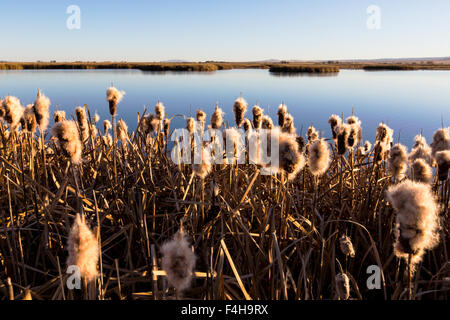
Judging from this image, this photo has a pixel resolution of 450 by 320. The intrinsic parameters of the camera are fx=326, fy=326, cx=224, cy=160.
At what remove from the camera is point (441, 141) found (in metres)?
3.15

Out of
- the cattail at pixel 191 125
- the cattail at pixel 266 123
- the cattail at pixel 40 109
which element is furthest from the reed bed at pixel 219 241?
the cattail at pixel 191 125

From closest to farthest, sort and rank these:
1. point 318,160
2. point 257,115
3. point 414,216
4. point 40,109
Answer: point 414,216
point 318,160
point 40,109
point 257,115

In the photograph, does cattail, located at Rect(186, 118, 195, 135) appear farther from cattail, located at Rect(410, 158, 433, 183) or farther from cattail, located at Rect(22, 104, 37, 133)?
cattail, located at Rect(410, 158, 433, 183)

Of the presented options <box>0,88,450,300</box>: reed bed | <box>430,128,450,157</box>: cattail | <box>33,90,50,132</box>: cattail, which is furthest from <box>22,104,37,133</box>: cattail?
<box>430,128,450,157</box>: cattail

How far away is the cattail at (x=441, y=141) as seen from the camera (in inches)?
123

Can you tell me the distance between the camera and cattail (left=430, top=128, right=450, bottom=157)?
311 cm

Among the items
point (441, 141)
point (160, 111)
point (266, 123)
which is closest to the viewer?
point (441, 141)

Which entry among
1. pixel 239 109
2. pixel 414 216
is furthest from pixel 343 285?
pixel 239 109

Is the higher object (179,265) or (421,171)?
(421,171)

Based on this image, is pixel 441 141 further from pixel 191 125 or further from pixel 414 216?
pixel 191 125

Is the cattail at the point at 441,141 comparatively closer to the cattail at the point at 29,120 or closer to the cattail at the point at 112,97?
the cattail at the point at 112,97

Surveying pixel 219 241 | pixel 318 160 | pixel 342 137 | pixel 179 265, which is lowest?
pixel 219 241
